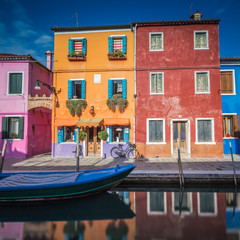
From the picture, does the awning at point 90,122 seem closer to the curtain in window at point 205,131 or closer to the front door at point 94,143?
the front door at point 94,143

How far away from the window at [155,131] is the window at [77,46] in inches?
257

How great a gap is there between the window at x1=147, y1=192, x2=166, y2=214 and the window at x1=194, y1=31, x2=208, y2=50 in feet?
32.0

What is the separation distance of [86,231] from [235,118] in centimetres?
1230

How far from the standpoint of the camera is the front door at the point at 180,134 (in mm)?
11703

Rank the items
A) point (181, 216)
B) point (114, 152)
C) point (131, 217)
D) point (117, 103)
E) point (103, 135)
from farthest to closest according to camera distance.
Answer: point (117, 103), point (114, 152), point (103, 135), point (181, 216), point (131, 217)

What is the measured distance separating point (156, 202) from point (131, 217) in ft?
4.39

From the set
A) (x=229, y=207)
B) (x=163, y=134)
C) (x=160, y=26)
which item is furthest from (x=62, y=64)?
(x=229, y=207)

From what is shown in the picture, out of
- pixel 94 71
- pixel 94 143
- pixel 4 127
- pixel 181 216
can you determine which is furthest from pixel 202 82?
pixel 4 127

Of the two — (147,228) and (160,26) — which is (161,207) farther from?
(160,26)

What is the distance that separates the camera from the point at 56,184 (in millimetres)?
5945

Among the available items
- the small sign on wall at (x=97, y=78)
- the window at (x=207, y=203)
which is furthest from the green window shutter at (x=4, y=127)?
the window at (x=207, y=203)

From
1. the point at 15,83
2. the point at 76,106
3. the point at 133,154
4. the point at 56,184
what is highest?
the point at 15,83

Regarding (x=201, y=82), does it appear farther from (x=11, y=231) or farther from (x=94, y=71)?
(x=11, y=231)

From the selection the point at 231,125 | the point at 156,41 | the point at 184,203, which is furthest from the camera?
the point at 231,125
